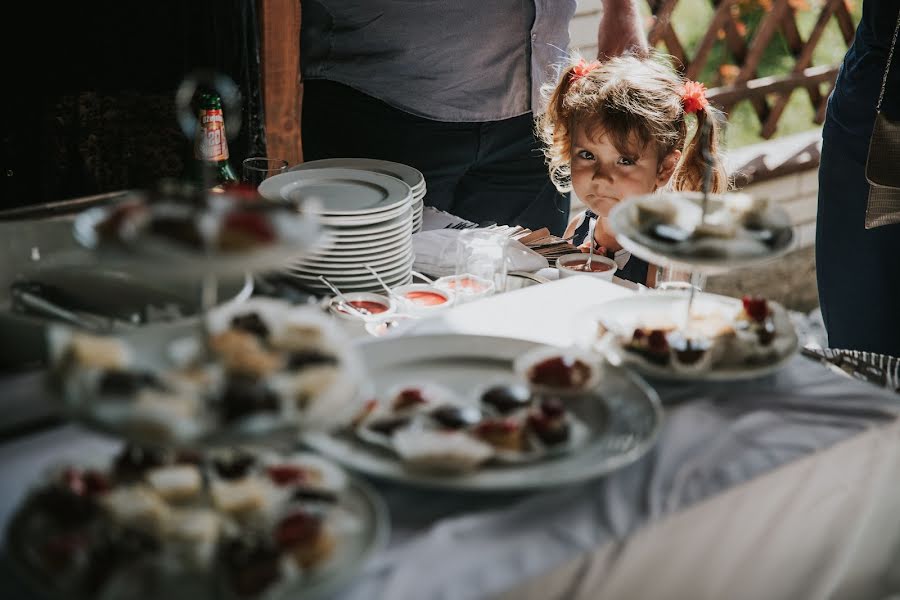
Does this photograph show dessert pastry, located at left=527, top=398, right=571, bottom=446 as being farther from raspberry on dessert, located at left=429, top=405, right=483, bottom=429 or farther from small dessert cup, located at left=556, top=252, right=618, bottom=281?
small dessert cup, located at left=556, top=252, right=618, bottom=281

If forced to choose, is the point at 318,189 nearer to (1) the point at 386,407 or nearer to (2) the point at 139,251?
(1) the point at 386,407

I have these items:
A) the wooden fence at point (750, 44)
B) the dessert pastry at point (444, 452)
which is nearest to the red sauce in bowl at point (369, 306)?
the dessert pastry at point (444, 452)

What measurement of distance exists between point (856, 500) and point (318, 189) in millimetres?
867

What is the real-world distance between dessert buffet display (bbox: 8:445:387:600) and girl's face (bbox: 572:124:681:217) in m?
1.19

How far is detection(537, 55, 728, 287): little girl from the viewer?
70.5 inches

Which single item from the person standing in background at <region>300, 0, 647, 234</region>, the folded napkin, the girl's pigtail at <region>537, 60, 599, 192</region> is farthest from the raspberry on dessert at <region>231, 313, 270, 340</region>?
the person standing in background at <region>300, 0, 647, 234</region>

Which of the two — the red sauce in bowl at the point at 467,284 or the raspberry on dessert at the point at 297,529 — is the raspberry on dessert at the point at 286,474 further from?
the red sauce in bowl at the point at 467,284

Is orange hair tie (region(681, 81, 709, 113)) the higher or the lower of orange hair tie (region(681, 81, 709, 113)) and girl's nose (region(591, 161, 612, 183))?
the higher

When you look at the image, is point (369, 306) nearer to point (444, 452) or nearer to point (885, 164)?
point (444, 452)

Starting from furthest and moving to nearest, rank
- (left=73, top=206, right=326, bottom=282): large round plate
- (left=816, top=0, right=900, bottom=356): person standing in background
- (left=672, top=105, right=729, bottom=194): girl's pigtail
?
1. (left=816, top=0, right=900, bottom=356): person standing in background
2. (left=672, top=105, right=729, bottom=194): girl's pigtail
3. (left=73, top=206, right=326, bottom=282): large round plate

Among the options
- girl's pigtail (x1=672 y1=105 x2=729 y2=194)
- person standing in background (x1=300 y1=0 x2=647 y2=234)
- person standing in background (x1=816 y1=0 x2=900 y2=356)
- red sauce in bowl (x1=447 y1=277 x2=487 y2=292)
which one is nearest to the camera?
red sauce in bowl (x1=447 y1=277 x2=487 y2=292)

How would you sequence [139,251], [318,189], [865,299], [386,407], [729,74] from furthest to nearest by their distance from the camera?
[729,74] < [865,299] < [318,189] < [386,407] < [139,251]

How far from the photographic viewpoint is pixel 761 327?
1.01m

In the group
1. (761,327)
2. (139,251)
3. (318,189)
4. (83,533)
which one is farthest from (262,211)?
(318,189)
